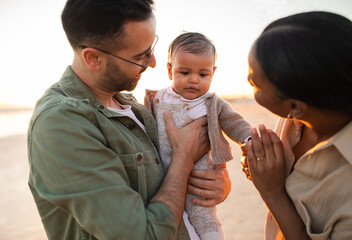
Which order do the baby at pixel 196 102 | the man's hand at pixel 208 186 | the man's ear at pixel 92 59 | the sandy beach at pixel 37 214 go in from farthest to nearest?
the sandy beach at pixel 37 214 < the baby at pixel 196 102 < the man's hand at pixel 208 186 < the man's ear at pixel 92 59

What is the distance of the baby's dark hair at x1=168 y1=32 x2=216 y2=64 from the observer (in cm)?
277

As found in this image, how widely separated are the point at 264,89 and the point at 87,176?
1.16m

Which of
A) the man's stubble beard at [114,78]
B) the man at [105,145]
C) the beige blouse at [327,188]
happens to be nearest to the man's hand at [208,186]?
the man at [105,145]

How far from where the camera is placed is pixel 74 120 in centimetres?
162

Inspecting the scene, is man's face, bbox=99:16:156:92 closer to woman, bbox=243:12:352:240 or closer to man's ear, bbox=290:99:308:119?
woman, bbox=243:12:352:240

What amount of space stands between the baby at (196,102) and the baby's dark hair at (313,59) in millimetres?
1175

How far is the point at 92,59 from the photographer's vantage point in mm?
2123

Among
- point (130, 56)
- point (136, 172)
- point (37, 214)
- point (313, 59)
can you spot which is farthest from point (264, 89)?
point (37, 214)

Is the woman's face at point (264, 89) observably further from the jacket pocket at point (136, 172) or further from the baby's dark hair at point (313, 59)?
the jacket pocket at point (136, 172)

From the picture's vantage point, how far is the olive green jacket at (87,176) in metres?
1.48

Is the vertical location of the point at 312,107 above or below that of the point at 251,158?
above

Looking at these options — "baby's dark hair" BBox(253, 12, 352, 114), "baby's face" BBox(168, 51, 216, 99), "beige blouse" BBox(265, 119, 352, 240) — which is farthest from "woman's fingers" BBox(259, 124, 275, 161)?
"baby's face" BBox(168, 51, 216, 99)

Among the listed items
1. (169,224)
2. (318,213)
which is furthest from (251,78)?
(169,224)

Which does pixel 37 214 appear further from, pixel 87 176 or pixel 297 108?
pixel 297 108
